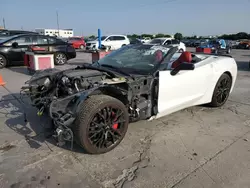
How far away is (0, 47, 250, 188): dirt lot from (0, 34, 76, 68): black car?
6250 mm

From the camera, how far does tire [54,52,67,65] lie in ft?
33.2

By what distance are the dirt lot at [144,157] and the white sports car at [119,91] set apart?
0.29m

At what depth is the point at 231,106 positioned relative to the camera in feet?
15.3

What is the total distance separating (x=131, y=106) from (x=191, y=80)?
1191 mm

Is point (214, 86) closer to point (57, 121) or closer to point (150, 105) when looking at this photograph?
point (150, 105)

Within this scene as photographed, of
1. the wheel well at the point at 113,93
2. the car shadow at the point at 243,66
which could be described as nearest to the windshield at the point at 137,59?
the wheel well at the point at 113,93

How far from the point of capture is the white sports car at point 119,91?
2.57 m

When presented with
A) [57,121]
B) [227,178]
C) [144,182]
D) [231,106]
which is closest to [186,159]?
[227,178]

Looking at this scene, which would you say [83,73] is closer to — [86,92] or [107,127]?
[86,92]

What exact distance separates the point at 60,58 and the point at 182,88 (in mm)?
8046

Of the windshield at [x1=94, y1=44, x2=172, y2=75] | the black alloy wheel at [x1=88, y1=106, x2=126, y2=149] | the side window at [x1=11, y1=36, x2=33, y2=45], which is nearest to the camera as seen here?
the black alloy wheel at [x1=88, y1=106, x2=126, y2=149]

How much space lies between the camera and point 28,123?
3.67m

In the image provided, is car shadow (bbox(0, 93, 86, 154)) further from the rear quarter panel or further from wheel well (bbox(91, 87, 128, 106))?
the rear quarter panel

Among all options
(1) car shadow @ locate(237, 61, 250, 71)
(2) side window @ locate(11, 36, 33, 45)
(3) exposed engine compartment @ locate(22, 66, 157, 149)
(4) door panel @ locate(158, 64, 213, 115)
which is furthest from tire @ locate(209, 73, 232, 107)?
(2) side window @ locate(11, 36, 33, 45)
